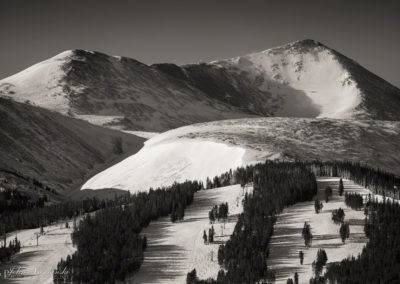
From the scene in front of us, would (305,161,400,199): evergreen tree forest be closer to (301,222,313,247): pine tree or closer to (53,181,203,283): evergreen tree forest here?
(301,222,313,247): pine tree

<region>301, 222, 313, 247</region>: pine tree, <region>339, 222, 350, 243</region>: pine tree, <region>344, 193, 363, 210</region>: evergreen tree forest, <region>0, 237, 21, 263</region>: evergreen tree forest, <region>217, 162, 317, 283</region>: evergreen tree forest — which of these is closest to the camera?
<region>217, 162, 317, 283</region>: evergreen tree forest

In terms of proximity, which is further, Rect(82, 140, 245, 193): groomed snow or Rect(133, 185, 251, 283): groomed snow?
Rect(82, 140, 245, 193): groomed snow

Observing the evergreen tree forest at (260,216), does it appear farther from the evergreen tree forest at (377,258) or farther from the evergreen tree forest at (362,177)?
the evergreen tree forest at (377,258)

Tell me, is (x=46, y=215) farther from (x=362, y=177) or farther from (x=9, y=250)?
(x=362, y=177)

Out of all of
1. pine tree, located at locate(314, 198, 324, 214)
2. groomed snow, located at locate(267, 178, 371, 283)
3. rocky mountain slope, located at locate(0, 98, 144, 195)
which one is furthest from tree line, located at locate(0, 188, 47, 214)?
pine tree, located at locate(314, 198, 324, 214)

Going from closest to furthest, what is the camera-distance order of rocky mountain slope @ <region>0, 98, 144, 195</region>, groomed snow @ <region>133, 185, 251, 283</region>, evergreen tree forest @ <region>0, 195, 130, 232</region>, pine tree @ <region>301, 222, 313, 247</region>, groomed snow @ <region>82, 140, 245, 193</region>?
groomed snow @ <region>133, 185, 251, 283</region> → pine tree @ <region>301, 222, 313, 247</region> → evergreen tree forest @ <region>0, 195, 130, 232</region> → groomed snow @ <region>82, 140, 245, 193</region> → rocky mountain slope @ <region>0, 98, 144, 195</region>

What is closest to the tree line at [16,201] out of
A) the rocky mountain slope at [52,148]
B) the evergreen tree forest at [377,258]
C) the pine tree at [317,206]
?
the rocky mountain slope at [52,148]

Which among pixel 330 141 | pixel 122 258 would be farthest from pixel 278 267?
pixel 330 141

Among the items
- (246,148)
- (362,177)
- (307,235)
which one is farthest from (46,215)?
(246,148)
